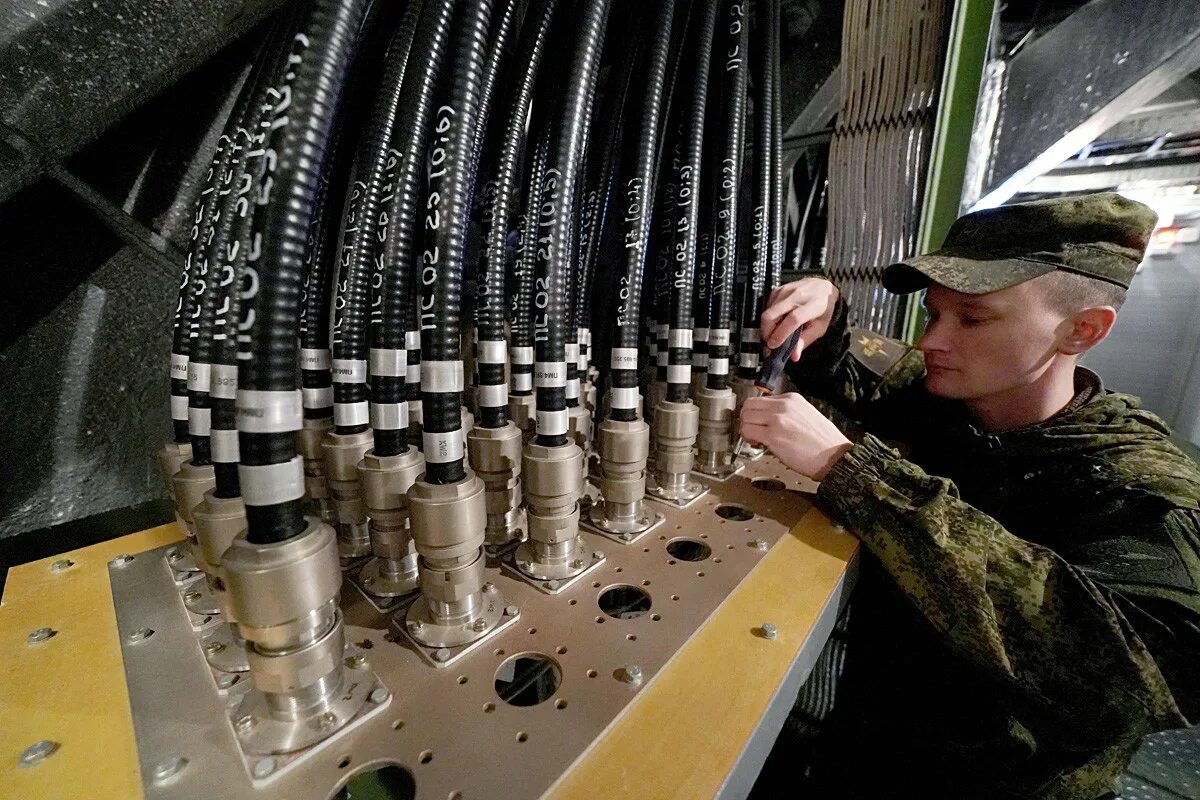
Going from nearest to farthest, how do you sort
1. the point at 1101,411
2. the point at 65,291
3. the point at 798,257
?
the point at 1101,411
the point at 65,291
the point at 798,257

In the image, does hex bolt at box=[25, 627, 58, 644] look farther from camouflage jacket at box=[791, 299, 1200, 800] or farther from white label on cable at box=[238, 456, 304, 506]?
camouflage jacket at box=[791, 299, 1200, 800]

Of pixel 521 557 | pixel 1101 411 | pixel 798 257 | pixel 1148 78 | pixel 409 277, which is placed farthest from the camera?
pixel 798 257

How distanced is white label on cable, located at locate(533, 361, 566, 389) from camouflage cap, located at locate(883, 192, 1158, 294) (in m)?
0.72

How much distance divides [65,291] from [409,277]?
893mm

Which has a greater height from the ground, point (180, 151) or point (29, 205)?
point (180, 151)

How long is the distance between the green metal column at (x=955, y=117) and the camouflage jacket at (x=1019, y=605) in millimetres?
568

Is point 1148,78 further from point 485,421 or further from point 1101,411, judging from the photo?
point 485,421

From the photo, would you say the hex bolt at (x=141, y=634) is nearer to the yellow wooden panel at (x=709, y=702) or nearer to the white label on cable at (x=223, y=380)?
the white label on cable at (x=223, y=380)

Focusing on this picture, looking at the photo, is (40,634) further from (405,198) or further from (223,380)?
(405,198)

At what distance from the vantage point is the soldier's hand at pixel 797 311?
3.42 feet

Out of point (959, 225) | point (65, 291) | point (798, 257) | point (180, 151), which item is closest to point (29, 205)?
point (65, 291)

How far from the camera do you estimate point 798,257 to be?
1841mm

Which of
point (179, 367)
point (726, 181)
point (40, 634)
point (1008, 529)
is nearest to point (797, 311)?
point (726, 181)

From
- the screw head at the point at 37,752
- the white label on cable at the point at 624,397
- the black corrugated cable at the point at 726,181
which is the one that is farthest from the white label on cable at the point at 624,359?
the screw head at the point at 37,752
